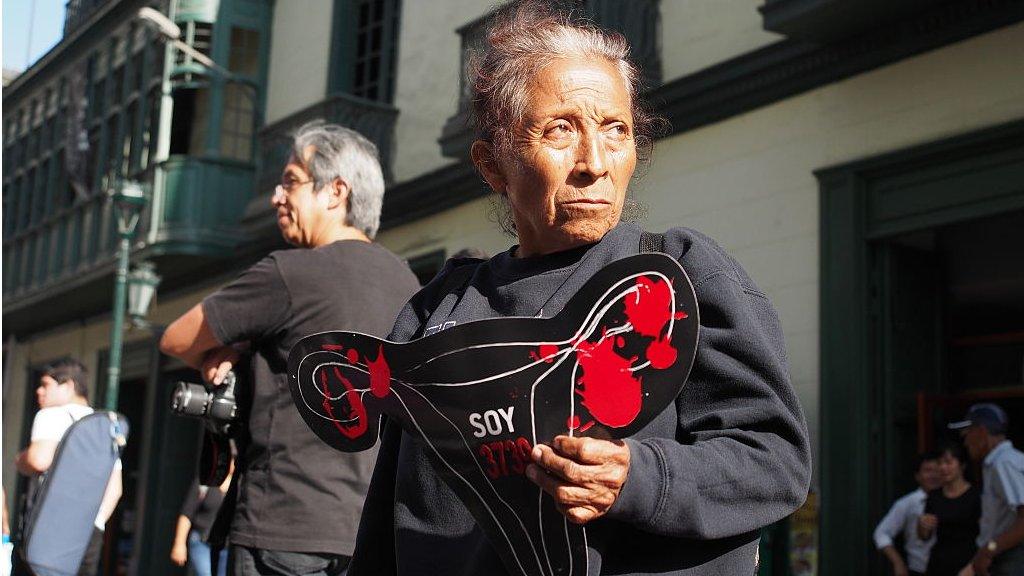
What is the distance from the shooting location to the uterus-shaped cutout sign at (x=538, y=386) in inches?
60.0

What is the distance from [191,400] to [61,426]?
12.9 ft

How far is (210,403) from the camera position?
11.9 feet

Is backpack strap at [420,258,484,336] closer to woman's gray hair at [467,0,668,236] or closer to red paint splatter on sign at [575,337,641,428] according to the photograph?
woman's gray hair at [467,0,668,236]

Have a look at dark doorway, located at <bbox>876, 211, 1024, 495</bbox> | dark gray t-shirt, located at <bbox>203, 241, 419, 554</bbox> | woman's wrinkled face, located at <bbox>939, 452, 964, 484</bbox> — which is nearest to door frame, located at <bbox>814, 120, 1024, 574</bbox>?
dark doorway, located at <bbox>876, 211, 1024, 495</bbox>

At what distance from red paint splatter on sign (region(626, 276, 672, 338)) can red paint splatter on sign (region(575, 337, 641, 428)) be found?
37 millimetres

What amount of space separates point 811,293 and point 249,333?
5.91 metres

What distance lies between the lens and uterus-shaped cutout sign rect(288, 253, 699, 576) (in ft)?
5.00

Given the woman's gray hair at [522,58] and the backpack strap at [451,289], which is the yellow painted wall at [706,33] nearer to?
the woman's gray hair at [522,58]

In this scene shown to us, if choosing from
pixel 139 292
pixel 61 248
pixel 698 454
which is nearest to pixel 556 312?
pixel 698 454

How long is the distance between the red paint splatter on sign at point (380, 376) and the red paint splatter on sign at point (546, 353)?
29 centimetres

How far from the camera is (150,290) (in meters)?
14.2

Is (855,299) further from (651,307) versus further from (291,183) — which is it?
(651,307)

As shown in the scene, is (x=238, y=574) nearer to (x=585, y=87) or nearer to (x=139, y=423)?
(x=585, y=87)

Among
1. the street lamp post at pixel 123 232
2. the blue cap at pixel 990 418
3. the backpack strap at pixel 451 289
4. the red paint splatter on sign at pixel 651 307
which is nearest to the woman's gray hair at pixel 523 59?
the backpack strap at pixel 451 289
